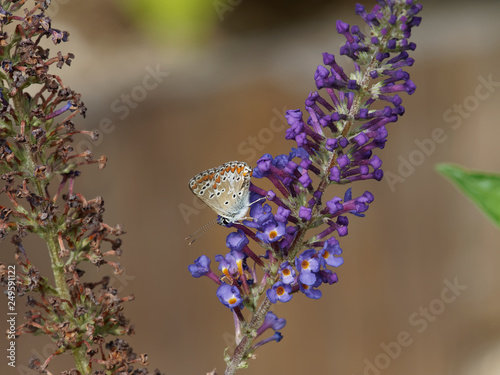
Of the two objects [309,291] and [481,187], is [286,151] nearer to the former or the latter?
[309,291]

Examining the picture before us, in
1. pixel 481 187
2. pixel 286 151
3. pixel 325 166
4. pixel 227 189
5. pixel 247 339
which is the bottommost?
pixel 481 187

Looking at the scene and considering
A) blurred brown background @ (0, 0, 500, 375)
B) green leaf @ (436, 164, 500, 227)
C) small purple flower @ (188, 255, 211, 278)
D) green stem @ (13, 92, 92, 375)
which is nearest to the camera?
green leaf @ (436, 164, 500, 227)

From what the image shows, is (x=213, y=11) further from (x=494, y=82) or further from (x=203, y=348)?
(x=203, y=348)

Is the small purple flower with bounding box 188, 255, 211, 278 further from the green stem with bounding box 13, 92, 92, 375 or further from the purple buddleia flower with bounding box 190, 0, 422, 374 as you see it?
the green stem with bounding box 13, 92, 92, 375

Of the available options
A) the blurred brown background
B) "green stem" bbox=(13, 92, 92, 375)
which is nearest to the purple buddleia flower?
"green stem" bbox=(13, 92, 92, 375)

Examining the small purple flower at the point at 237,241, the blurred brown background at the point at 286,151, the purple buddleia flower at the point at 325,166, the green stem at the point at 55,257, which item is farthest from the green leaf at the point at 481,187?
the blurred brown background at the point at 286,151

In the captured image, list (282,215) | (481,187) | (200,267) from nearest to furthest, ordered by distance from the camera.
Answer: (481,187) → (282,215) → (200,267)

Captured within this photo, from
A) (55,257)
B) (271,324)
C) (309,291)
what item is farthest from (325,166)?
(55,257)
